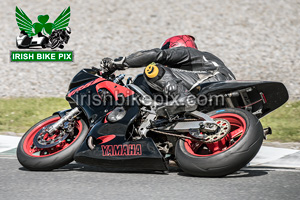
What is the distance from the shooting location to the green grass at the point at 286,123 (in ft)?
26.1

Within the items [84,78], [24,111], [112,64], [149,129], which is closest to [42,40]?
[24,111]

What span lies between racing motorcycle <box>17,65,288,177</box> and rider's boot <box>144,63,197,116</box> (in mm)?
58

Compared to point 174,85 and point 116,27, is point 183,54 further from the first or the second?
point 116,27

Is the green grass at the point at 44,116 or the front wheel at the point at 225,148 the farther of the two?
the green grass at the point at 44,116

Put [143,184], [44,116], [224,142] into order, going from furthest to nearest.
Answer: [44,116], [224,142], [143,184]

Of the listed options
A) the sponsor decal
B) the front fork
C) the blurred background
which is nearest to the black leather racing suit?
the sponsor decal

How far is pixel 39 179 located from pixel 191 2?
45.4 ft

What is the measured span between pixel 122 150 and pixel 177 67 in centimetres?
111

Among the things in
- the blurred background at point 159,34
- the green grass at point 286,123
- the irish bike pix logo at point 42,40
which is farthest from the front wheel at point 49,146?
the irish bike pix logo at point 42,40

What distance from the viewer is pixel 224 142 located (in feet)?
16.4

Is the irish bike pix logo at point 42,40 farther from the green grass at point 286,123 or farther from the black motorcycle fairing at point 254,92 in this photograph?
the black motorcycle fairing at point 254,92

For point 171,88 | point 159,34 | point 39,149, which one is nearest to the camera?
point 171,88

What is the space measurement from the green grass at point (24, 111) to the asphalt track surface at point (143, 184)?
3.59 metres

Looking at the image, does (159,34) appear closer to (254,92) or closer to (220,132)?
(254,92)
